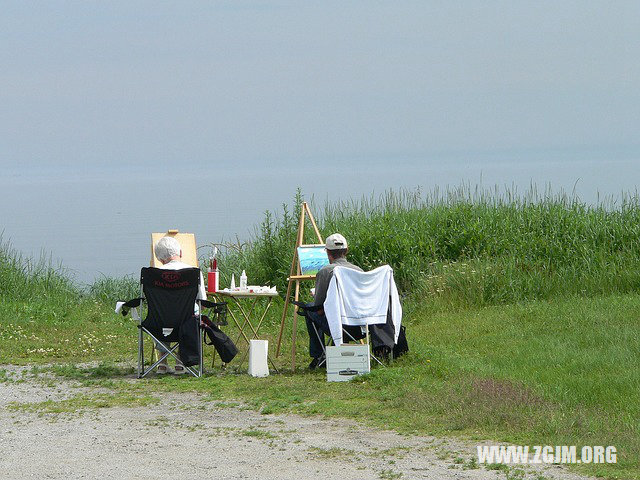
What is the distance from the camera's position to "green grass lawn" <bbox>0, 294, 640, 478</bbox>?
5.47m

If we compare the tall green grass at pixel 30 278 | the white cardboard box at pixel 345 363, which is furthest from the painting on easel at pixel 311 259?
the tall green grass at pixel 30 278

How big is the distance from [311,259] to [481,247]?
15.0ft

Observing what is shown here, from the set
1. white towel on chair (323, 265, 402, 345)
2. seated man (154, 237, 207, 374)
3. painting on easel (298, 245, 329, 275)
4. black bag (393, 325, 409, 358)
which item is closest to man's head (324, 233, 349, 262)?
white towel on chair (323, 265, 402, 345)

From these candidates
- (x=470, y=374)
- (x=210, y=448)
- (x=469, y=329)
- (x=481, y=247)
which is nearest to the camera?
(x=210, y=448)

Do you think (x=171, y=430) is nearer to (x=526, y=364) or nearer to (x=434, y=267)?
(x=526, y=364)

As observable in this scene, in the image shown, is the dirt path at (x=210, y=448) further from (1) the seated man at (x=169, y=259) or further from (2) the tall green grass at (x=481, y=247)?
(2) the tall green grass at (x=481, y=247)

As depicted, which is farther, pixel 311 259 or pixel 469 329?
pixel 469 329

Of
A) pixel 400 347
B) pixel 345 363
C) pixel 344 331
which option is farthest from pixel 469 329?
pixel 345 363

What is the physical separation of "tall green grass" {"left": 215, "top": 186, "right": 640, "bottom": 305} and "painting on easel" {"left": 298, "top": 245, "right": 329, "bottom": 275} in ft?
9.16

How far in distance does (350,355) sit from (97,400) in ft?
6.07

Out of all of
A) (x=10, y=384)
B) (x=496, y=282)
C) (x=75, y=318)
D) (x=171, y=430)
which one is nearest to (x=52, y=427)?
(x=171, y=430)

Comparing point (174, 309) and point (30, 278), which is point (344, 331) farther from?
point (30, 278)

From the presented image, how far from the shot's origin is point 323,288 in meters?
7.66

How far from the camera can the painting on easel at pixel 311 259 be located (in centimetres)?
848
